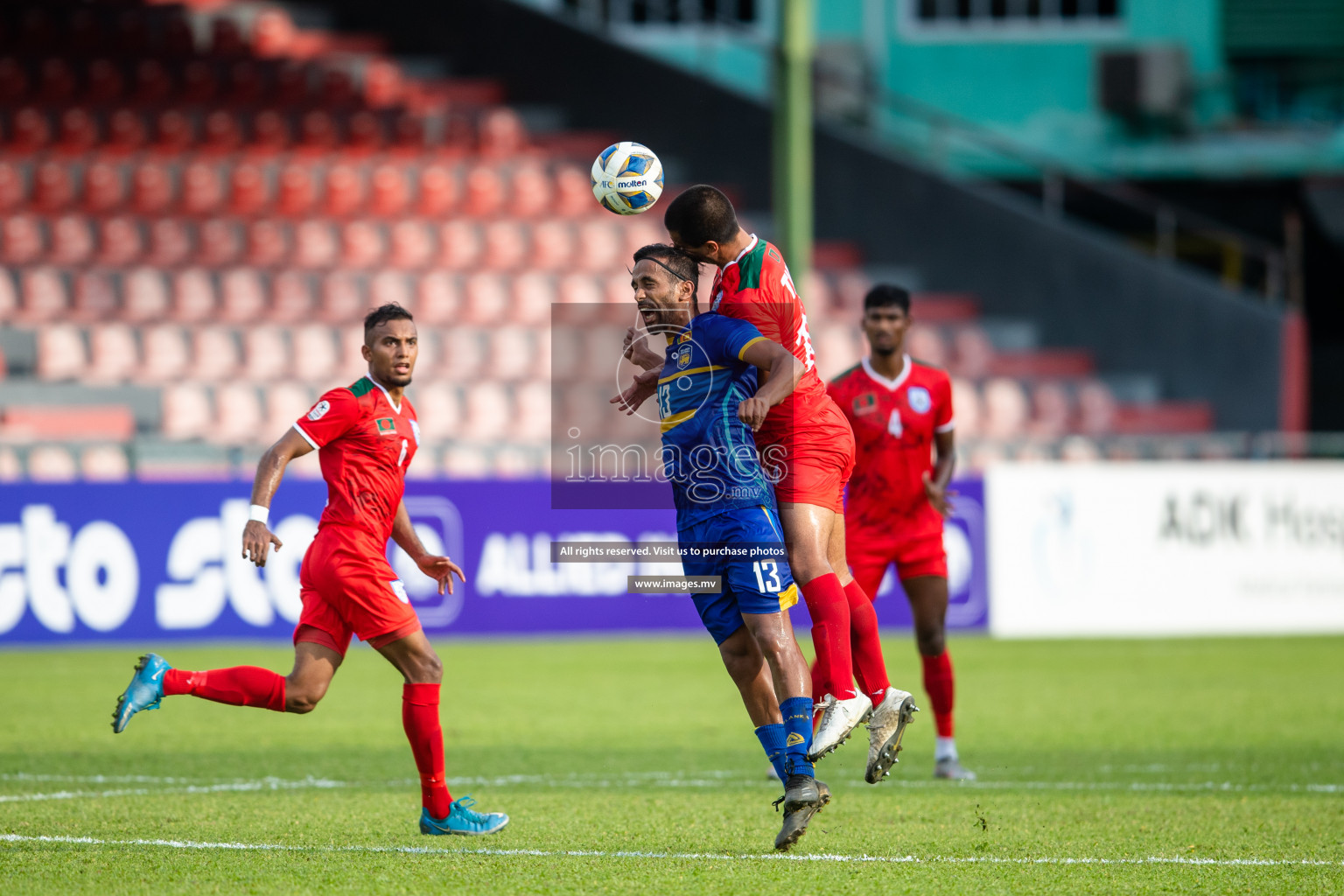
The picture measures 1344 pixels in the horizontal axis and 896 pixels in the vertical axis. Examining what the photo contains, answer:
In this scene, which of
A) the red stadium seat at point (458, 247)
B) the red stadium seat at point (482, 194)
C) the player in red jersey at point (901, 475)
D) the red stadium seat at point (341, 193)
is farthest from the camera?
the red stadium seat at point (482, 194)

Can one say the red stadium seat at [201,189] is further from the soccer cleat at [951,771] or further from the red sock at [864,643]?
the red sock at [864,643]

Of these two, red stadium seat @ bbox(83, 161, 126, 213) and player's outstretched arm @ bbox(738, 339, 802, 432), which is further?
red stadium seat @ bbox(83, 161, 126, 213)

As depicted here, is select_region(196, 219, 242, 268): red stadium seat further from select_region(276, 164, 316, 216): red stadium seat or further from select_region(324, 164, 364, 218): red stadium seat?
select_region(324, 164, 364, 218): red stadium seat

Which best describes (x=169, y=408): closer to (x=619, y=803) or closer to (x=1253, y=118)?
(x=619, y=803)

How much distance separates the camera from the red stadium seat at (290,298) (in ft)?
63.0

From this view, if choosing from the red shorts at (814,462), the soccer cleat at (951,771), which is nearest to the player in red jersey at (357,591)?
the red shorts at (814,462)

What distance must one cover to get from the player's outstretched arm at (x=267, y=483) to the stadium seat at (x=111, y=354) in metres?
12.0

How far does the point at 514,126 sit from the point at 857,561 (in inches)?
596

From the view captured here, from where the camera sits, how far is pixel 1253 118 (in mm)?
25406

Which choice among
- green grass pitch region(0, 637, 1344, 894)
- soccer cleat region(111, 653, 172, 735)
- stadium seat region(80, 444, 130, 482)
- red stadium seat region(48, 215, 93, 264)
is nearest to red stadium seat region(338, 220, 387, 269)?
red stadium seat region(48, 215, 93, 264)

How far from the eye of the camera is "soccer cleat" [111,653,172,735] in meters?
6.15

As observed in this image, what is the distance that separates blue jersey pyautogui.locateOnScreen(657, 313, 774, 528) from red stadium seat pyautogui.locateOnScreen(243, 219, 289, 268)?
1450 centimetres

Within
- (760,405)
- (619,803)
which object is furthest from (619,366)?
(760,405)

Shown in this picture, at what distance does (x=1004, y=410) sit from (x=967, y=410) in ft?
1.68
